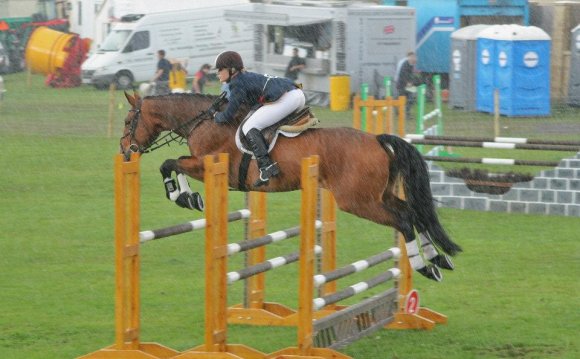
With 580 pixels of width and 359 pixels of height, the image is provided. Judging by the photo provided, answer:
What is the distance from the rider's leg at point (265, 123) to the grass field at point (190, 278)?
1166 mm

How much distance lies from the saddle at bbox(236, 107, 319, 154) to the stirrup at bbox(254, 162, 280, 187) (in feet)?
0.54

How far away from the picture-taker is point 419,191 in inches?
349

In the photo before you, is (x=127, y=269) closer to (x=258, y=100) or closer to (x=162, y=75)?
(x=258, y=100)

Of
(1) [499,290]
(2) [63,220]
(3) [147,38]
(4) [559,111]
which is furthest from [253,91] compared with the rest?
(3) [147,38]

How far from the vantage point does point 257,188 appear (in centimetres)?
902

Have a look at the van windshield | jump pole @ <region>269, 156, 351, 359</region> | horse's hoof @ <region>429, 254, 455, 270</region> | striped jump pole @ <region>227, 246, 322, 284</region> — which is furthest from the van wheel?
jump pole @ <region>269, 156, 351, 359</region>

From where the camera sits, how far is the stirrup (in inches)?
351

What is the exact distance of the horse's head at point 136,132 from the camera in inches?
383

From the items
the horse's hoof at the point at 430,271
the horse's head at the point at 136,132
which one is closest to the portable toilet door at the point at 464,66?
the horse's head at the point at 136,132

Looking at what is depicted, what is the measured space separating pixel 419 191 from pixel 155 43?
26136 mm

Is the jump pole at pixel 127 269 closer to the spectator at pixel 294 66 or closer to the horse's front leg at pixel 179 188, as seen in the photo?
the horse's front leg at pixel 179 188

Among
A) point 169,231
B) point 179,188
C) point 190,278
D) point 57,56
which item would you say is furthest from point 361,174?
point 57,56

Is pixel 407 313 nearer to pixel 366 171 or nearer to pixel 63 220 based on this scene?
pixel 366 171

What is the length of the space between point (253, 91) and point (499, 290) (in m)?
2.82
